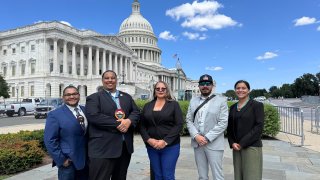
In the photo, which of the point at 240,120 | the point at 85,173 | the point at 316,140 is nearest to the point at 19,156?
the point at 85,173

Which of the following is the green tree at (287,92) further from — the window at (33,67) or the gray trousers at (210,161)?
the gray trousers at (210,161)

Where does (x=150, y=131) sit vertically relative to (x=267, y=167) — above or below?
above

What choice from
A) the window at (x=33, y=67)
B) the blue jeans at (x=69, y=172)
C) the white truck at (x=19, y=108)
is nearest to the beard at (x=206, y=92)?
the blue jeans at (x=69, y=172)

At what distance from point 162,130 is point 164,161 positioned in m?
0.54

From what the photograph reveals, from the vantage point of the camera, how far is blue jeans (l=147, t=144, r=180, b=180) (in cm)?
548

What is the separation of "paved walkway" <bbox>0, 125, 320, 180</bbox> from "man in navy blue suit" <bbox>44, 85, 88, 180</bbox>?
2588 millimetres

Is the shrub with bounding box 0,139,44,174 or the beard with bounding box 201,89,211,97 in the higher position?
the beard with bounding box 201,89,211,97

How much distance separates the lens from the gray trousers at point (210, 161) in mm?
5504

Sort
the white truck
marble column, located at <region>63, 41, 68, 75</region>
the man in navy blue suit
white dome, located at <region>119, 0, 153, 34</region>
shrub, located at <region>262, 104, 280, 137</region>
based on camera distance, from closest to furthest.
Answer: the man in navy blue suit
shrub, located at <region>262, 104, 280, 137</region>
the white truck
marble column, located at <region>63, 41, 68, 75</region>
white dome, located at <region>119, 0, 153, 34</region>

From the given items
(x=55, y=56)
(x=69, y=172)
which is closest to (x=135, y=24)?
(x=55, y=56)

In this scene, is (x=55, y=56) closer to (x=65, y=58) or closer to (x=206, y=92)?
(x=65, y=58)

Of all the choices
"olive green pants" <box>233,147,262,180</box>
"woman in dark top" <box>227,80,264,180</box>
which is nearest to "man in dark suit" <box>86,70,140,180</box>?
"woman in dark top" <box>227,80,264,180</box>

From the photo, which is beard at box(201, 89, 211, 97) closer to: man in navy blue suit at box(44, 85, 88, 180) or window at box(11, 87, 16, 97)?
man in navy blue suit at box(44, 85, 88, 180)

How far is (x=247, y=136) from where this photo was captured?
213 inches
